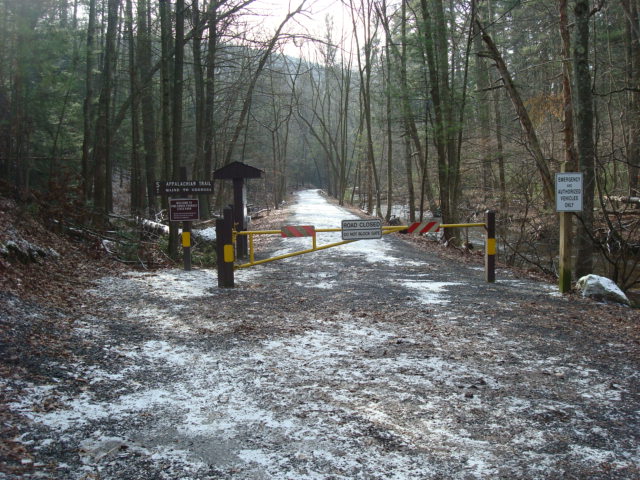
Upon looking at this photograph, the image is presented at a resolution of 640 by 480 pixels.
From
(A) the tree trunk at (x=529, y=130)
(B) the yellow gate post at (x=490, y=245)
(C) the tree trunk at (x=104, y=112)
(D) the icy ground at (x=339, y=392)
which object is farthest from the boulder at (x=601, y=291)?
(C) the tree trunk at (x=104, y=112)

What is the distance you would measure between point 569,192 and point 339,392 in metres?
5.84

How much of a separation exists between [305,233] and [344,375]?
475 cm

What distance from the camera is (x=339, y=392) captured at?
4375mm

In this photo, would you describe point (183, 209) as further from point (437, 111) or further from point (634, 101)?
point (634, 101)

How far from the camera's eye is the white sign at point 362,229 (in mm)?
9258

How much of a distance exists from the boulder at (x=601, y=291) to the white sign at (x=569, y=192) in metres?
1.25

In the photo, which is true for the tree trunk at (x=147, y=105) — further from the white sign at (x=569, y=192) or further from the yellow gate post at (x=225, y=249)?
the white sign at (x=569, y=192)

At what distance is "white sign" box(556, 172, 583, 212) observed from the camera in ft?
27.0

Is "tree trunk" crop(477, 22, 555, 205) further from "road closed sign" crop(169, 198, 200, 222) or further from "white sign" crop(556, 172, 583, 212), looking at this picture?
"road closed sign" crop(169, 198, 200, 222)

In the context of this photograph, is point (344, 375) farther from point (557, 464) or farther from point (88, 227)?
point (88, 227)

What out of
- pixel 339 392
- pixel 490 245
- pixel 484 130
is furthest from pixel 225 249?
pixel 484 130

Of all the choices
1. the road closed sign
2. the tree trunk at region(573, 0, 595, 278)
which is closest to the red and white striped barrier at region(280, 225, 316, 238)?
the road closed sign

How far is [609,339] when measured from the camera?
603cm

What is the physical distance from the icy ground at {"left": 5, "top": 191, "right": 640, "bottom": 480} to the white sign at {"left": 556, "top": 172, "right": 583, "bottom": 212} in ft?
5.26
